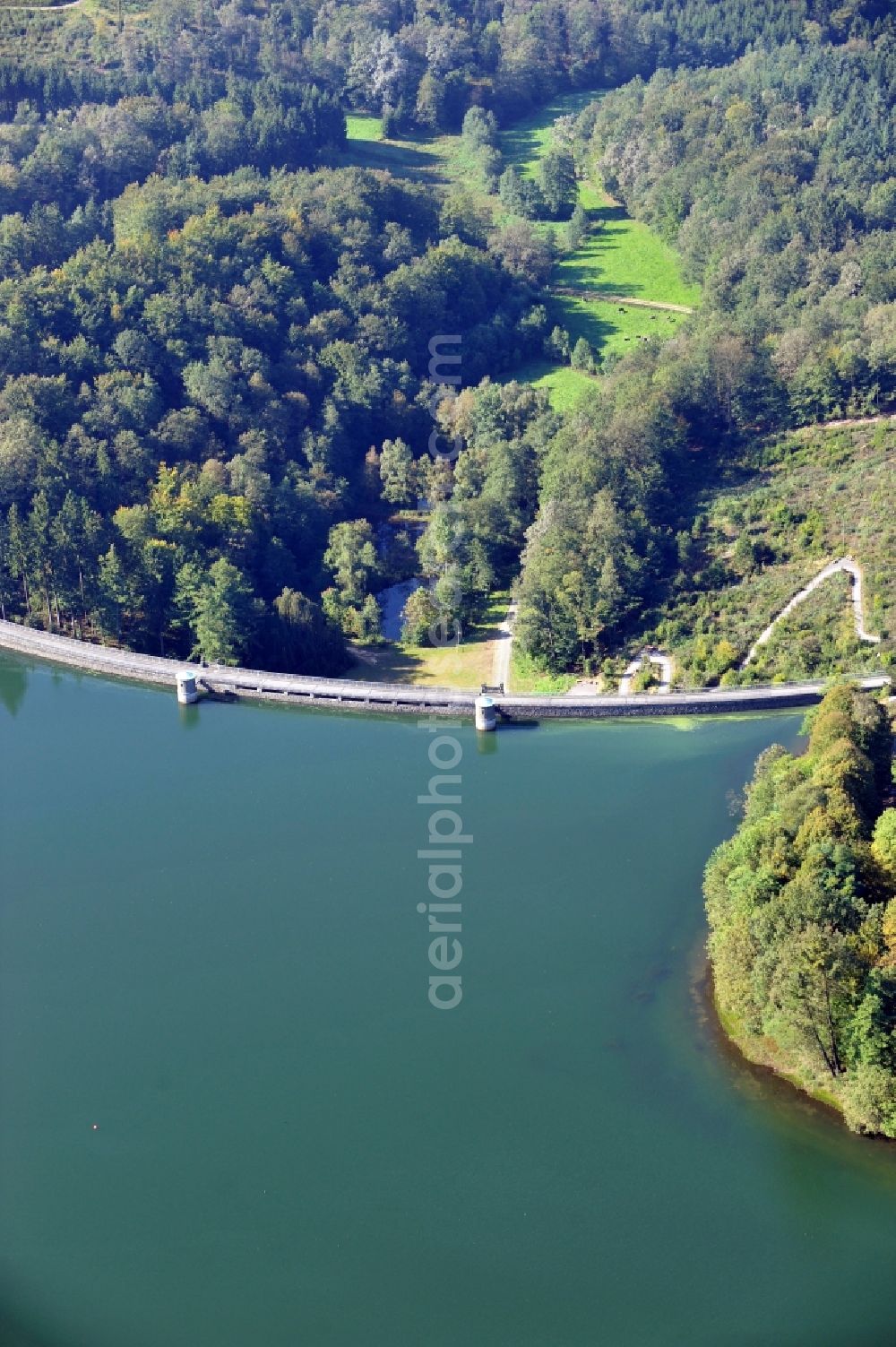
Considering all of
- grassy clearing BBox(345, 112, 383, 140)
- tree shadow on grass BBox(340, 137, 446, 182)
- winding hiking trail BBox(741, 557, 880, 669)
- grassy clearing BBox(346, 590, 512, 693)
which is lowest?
grassy clearing BBox(346, 590, 512, 693)

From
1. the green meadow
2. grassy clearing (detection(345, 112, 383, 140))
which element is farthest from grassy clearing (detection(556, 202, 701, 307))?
grassy clearing (detection(345, 112, 383, 140))

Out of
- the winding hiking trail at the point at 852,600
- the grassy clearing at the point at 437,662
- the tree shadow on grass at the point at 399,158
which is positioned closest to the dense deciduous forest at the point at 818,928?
the winding hiking trail at the point at 852,600

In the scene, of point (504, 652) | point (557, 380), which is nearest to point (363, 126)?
point (557, 380)

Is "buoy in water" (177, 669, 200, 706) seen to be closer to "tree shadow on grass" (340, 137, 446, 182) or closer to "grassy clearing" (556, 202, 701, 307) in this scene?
"grassy clearing" (556, 202, 701, 307)

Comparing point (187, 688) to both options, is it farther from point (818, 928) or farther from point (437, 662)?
point (818, 928)

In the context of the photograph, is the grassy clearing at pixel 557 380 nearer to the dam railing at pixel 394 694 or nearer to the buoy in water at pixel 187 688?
the dam railing at pixel 394 694
